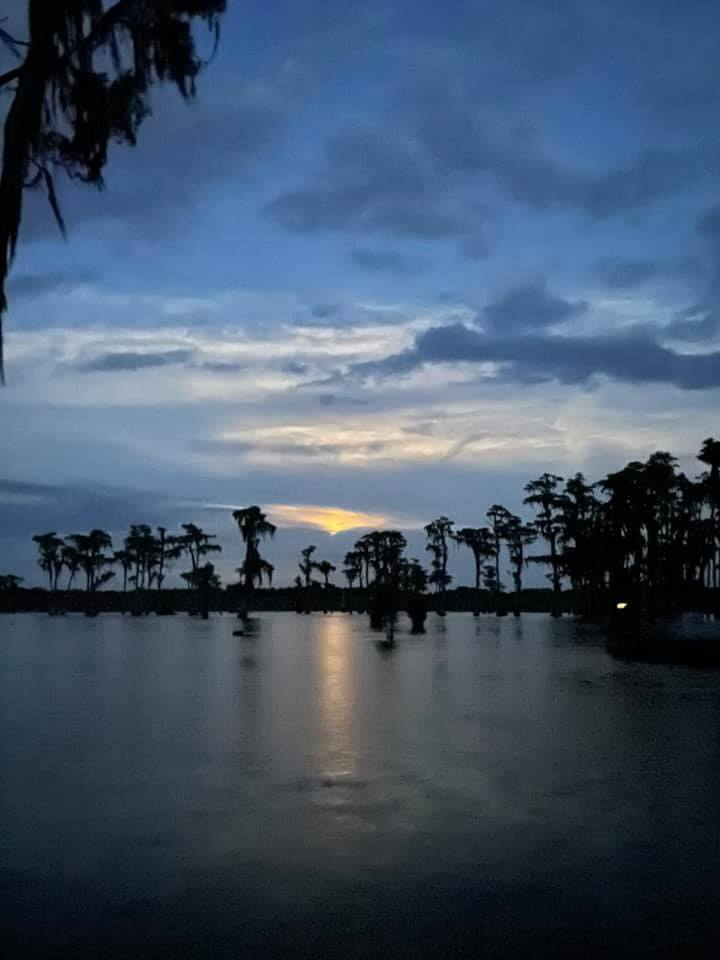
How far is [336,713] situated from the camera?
1731cm

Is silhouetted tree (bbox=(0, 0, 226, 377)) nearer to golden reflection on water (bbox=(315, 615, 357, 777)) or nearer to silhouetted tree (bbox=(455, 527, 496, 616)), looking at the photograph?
golden reflection on water (bbox=(315, 615, 357, 777))

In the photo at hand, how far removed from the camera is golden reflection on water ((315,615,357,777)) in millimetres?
12228

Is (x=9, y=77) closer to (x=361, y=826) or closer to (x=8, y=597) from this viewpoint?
(x=361, y=826)

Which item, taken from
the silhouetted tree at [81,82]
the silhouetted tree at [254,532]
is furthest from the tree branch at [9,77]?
the silhouetted tree at [254,532]

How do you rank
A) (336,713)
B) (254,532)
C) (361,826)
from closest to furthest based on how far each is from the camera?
(361,826)
(336,713)
(254,532)

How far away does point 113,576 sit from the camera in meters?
138

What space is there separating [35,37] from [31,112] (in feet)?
2.27

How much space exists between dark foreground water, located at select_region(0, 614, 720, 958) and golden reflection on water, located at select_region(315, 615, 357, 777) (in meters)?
0.09

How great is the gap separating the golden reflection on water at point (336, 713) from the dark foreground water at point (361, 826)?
0.29 ft

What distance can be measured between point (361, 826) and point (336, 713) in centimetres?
853

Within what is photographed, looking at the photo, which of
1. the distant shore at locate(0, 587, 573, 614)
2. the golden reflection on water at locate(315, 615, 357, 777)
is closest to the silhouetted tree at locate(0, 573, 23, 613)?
the distant shore at locate(0, 587, 573, 614)

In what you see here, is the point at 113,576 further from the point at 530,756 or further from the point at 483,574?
the point at 530,756

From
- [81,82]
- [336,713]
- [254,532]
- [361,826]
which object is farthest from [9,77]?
[254,532]

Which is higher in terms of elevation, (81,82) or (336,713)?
→ (81,82)
